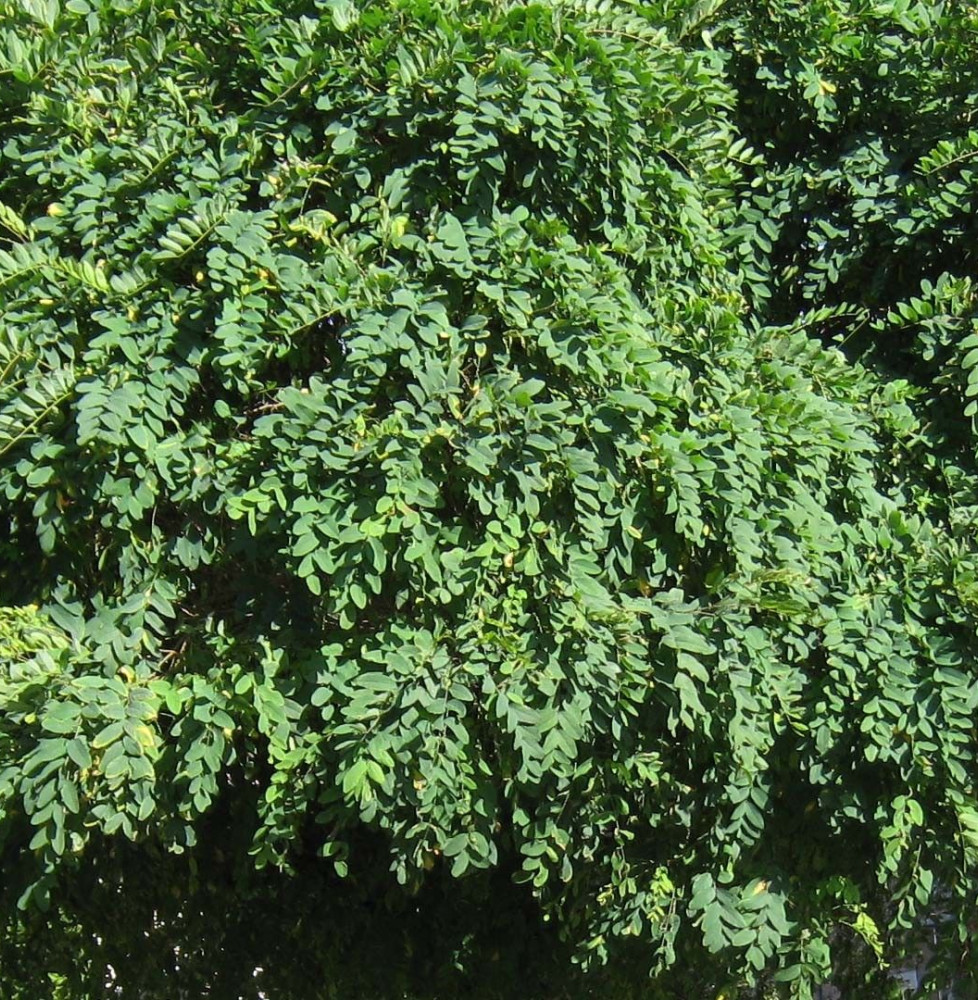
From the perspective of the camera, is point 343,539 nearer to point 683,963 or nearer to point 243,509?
point 243,509

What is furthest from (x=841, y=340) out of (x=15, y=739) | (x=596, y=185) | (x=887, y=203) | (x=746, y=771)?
(x=15, y=739)

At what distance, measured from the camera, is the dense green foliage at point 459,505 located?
3.24 m

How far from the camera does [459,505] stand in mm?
3475

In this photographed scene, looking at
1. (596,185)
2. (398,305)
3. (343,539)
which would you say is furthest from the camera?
(596,185)

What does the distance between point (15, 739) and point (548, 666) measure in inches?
48.8

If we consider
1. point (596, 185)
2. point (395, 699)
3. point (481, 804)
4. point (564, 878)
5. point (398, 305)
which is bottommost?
point (564, 878)

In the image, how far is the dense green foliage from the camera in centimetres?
324

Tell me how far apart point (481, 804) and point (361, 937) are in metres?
1.55

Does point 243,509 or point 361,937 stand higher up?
point 243,509

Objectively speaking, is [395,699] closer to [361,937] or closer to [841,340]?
[361,937]

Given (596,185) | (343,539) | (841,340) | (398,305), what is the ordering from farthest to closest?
1. (841,340)
2. (596,185)
3. (398,305)
4. (343,539)

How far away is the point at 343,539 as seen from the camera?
3135 mm

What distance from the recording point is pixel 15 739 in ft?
10.5

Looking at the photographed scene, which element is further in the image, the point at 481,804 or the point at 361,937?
the point at 361,937
